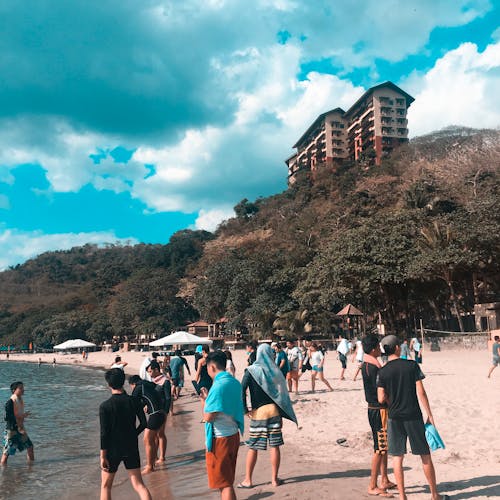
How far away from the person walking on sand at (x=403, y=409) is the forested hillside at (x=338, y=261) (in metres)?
22.5

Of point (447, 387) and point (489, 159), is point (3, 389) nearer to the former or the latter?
point (447, 387)

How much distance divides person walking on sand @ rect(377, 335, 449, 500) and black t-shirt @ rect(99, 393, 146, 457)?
2.45 meters

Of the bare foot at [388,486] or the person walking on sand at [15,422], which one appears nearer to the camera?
the bare foot at [388,486]

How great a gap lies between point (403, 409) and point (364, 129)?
74.0m

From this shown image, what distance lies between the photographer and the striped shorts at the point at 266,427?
17.5 ft

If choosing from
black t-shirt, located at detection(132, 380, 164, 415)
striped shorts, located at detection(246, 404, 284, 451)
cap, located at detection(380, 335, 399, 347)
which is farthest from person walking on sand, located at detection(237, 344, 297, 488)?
black t-shirt, located at detection(132, 380, 164, 415)

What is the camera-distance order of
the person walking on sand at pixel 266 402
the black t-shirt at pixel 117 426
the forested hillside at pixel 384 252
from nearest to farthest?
the black t-shirt at pixel 117 426 < the person walking on sand at pixel 266 402 < the forested hillside at pixel 384 252

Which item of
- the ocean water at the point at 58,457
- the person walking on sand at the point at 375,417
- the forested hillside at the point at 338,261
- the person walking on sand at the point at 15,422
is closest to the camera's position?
the person walking on sand at the point at 375,417

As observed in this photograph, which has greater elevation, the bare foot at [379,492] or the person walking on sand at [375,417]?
the person walking on sand at [375,417]

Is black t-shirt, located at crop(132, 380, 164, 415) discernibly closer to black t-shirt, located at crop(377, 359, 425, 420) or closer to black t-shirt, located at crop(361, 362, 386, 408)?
black t-shirt, located at crop(361, 362, 386, 408)

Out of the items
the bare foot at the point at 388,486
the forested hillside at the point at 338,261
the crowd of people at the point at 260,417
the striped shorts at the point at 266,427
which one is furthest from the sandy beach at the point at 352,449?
the forested hillside at the point at 338,261

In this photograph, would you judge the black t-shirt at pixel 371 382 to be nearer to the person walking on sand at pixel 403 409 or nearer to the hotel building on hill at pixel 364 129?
the person walking on sand at pixel 403 409

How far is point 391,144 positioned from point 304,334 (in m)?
46.2

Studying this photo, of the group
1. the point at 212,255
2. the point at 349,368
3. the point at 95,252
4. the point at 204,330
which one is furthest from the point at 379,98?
the point at 95,252
